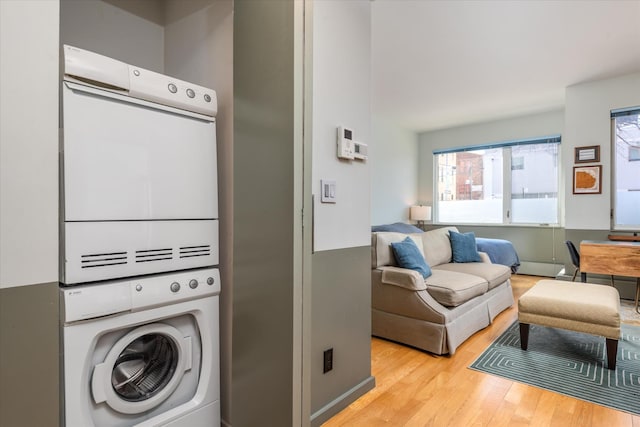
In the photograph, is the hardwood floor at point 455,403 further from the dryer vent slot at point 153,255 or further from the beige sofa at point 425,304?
the dryer vent slot at point 153,255

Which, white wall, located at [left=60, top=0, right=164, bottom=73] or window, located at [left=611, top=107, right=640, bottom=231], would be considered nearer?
white wall, located at [left=60, top=0, right=164, bottom=73]

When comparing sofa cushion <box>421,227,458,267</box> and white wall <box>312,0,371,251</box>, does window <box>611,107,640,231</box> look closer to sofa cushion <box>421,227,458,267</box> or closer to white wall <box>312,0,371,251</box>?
sofa cushion <box>421,227,458,267</box>

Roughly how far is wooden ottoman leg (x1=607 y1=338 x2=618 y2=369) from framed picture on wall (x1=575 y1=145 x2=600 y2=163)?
2942 mm

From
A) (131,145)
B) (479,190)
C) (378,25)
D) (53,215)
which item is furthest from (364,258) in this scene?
(479,190)

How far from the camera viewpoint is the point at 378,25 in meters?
2.96

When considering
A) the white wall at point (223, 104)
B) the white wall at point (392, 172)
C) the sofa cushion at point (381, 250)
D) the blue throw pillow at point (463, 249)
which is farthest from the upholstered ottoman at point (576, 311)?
the white wall at point (392, 172)

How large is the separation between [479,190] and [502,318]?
11.6 feet

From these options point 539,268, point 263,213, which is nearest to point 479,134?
point 539,268

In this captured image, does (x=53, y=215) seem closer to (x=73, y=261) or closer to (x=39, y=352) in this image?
(x=73, y=261)

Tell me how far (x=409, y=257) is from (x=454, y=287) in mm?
422

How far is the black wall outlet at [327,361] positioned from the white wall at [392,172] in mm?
4153

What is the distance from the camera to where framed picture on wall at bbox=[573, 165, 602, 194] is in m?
4.18

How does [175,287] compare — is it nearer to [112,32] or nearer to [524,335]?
[112,32]

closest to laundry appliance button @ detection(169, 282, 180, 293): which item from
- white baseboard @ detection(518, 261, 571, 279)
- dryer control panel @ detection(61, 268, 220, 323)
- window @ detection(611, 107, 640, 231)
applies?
dryer control panel @ detection(61, 268, 220, 323)
